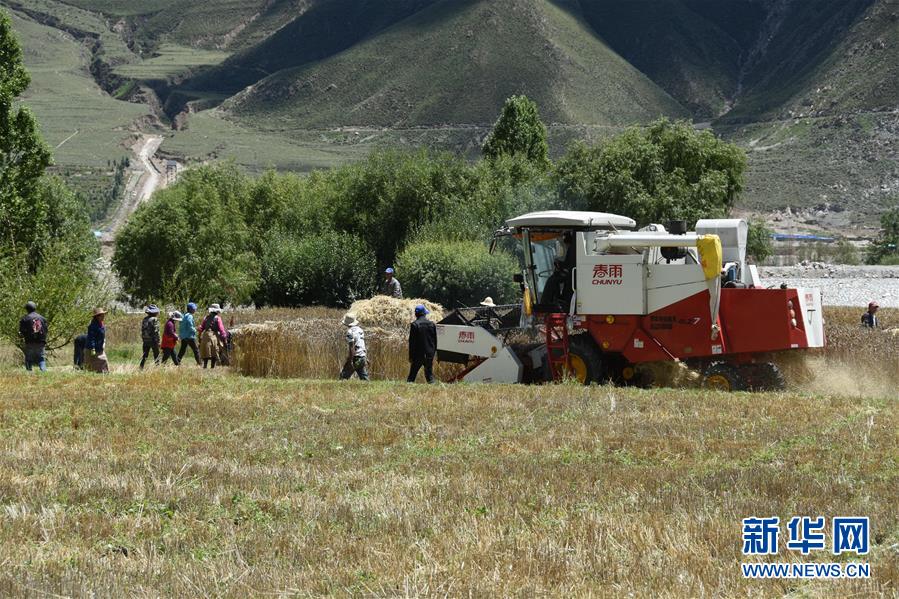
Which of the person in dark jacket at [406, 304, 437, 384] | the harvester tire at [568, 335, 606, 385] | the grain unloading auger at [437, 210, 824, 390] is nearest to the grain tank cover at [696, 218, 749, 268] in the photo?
the grain unloading auger at [437, 210, 824, 390]

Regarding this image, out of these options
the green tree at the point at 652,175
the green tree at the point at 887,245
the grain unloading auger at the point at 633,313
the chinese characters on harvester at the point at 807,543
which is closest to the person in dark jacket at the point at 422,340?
the grain unloading auger at the point at 633,313

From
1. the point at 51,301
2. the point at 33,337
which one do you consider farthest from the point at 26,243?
the point at 33,337

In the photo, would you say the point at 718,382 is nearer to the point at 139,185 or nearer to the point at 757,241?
the point at 757,241

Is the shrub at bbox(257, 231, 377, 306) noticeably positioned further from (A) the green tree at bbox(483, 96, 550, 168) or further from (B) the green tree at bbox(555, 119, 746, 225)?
(A) the green tree at bbox(483, 96, 550, 168)

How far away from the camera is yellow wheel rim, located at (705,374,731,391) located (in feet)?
60.2

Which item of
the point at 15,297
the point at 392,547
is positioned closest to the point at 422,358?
the point at 392,547

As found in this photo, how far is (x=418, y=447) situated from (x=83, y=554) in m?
4.98

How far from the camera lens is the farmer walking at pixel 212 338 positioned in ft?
87.2

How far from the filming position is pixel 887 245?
9838 centimetres

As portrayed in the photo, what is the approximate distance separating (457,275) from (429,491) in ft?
99.2

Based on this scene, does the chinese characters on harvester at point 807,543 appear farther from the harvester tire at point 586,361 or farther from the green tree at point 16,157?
the green tree at point 16,157

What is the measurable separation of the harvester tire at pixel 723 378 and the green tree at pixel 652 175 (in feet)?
119

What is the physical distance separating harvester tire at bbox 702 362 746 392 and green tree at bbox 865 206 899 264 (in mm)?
80058

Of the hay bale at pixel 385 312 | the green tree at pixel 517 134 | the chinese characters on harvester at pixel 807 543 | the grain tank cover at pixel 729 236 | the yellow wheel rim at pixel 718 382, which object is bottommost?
the chinese characters on harvester at pixel 807 543
